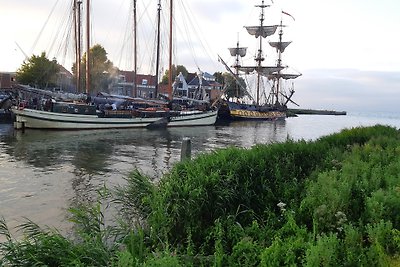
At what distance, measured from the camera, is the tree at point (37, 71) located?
213ft

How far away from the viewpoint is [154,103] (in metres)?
52.5

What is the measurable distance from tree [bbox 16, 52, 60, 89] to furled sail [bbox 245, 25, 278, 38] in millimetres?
42637

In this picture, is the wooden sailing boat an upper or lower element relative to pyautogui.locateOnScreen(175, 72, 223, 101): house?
lower

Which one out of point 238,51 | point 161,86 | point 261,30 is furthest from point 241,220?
point 238,51

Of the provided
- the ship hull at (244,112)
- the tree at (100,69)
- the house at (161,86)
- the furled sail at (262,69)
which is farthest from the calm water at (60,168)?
the furled sail at (262,69)

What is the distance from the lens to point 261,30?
82500 mm

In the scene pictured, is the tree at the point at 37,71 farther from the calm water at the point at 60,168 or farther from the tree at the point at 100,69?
the calm water at the point at 60,168

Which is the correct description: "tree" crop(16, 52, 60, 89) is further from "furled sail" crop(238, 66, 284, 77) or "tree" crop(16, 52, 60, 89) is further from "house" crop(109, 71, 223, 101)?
"furled sail" crop(238, 66, 284, 77)

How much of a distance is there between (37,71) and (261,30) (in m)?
46.6

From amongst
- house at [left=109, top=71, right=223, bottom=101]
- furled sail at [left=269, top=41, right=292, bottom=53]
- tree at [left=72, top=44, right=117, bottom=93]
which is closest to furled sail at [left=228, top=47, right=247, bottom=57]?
furled sail at [left=269, top=41, right=292, bottom=53]

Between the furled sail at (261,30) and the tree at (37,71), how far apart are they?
42637 millimetres

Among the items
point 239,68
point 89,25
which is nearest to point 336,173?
point 89,25

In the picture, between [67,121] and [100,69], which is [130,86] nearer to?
[100,69]

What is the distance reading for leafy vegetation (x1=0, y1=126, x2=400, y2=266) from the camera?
15.5ft
